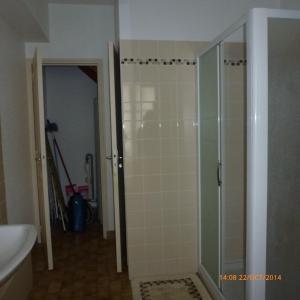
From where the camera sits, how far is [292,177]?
158 centimetres

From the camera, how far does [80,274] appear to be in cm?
254

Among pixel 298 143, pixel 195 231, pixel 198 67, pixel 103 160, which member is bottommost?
pixel 195 231

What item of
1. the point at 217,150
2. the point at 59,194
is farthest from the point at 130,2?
the point at 59,194

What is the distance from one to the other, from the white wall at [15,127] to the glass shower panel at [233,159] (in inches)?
61.5

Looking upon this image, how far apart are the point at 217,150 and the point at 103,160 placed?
1481 millimetres

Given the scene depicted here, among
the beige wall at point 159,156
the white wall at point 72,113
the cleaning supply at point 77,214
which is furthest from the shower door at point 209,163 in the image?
the white wall at point 72,113

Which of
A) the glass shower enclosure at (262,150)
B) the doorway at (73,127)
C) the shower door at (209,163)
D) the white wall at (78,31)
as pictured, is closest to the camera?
the glass shower enclosure at (262,150)

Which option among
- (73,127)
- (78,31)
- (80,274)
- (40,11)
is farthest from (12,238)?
(73,127)

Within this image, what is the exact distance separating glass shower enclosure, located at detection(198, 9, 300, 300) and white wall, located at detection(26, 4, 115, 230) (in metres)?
1.51

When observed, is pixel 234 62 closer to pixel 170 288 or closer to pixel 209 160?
pixel 209 160

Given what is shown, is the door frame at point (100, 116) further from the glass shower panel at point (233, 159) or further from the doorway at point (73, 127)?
the glass shower panel at point (233, 159)

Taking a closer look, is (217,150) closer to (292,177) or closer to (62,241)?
(292,177)

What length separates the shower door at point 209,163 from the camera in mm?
2029

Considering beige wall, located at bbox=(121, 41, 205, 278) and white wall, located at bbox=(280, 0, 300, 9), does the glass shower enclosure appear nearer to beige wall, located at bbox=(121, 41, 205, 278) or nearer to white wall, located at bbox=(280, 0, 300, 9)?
beige wall, located at bbox=(121, 41, 205, 278)
